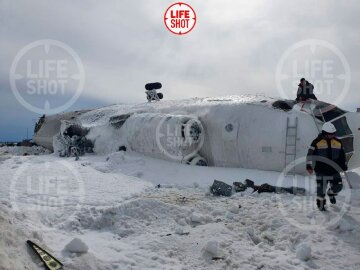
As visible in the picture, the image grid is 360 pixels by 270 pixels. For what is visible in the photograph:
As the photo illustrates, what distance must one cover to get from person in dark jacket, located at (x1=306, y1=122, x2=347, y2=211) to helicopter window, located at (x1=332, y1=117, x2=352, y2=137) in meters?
4.09

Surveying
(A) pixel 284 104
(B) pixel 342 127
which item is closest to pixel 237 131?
(A) pixel 284 104

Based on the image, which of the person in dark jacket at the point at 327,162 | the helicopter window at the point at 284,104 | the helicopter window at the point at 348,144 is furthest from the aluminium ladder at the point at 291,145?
the person in dark jacket at the point at 327,162

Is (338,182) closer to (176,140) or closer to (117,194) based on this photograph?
(117,194)

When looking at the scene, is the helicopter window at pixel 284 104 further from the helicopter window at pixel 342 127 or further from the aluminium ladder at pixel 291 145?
the helicopter window at pixel 342 127

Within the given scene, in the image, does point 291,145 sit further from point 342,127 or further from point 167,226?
point 167,226

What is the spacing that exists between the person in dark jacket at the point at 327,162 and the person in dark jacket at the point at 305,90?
212 inches

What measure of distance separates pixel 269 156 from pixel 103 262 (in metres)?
8.68

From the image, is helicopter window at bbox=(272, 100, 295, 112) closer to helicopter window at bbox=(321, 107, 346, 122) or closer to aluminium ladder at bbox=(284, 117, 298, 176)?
aluminium ladder at bbox=(284, 117, 298, 176)

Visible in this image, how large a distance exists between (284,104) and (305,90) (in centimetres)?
102

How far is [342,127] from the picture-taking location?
39.1ft

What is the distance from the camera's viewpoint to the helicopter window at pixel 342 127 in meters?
11.8

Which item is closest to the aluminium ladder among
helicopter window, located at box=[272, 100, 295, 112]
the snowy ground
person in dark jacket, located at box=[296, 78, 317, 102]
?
helicopter window, located at box=[272, 100, 295, 112]

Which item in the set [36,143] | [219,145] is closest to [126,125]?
[219,145]

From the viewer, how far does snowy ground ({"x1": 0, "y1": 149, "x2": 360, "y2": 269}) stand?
5.56 metres
